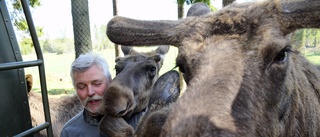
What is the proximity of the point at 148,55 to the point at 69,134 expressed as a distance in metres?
2.54

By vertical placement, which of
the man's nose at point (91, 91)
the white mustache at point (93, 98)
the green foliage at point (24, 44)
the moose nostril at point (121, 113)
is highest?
the green foliage at point (24, 44)

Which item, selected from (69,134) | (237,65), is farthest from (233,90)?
(69,134)

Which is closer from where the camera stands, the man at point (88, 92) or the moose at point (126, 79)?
the man at point (88, 92)

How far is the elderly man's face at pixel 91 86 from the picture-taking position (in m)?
4.30

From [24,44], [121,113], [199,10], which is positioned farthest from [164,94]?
[24,44]

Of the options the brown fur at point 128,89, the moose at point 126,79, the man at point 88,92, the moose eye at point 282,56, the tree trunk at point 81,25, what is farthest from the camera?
the tree trunk at point 81,25

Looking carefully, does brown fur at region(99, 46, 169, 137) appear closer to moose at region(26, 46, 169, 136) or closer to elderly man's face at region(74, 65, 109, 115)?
moose at region(26, 46, 169, 136)

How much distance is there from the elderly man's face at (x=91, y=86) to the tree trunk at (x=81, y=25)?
179 inches

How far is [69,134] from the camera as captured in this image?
4273 millimetres

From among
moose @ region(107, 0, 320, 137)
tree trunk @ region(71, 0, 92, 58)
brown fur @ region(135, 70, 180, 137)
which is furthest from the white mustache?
tree trunk @ region(71, 0, 92, 58)

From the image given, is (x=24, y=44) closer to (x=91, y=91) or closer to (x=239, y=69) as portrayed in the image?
(x=91, y=91)

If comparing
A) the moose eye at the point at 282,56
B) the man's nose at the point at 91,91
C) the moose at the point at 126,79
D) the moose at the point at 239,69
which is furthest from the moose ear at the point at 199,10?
the man's nose at the point at 91,91

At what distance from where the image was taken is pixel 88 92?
432 centimetres

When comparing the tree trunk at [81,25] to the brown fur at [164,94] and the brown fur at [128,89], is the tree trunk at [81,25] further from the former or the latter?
the brown fur at [164,94]
